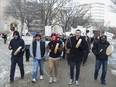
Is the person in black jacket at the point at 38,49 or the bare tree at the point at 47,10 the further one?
the bare tree at the point at 47,10

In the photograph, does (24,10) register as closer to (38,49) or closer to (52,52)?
(38,49)

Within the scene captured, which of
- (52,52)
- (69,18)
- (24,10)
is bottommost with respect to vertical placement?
(69,18)

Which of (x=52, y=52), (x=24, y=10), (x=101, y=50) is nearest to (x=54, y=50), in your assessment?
(x=52, y=52)

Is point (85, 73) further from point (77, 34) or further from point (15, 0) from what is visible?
point (15, 0)

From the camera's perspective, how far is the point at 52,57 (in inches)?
432

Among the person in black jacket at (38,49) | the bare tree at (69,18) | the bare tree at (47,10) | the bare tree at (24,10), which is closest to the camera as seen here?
the person in black jacket at (38,49)

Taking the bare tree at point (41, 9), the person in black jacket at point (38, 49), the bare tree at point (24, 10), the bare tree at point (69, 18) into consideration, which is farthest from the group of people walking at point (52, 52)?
the bare tree at point (69, 18)

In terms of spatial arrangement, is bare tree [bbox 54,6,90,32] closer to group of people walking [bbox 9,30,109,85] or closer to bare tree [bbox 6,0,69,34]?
bare tree [bbox 6,0,69,34]

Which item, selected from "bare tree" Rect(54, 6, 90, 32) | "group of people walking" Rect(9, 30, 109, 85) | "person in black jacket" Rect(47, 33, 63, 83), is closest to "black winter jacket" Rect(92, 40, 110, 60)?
"group of people walking" Rect(9, 30, 109, 85)

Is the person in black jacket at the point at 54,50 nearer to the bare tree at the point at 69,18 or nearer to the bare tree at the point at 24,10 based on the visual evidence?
the bare tree at the point at 24,10

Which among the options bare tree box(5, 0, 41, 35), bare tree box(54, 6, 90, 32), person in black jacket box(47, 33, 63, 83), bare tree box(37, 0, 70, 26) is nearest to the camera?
person in black jacket box(47, 33, 63, 83)

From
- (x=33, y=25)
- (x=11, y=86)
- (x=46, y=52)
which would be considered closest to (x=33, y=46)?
(x=46, y=52)

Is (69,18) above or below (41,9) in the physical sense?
below

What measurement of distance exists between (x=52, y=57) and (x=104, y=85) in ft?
6.62
